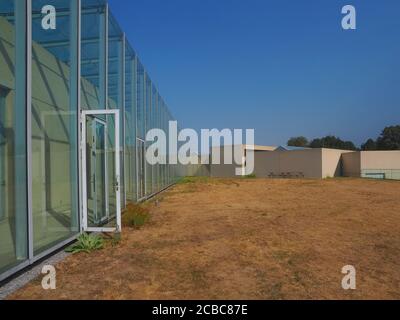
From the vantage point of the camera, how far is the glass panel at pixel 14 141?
4020 millimetres

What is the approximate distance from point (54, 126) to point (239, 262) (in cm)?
328

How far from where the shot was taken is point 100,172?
7.12m

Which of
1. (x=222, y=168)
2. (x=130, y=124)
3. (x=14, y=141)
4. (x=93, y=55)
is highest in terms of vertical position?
(x=93, y=55)

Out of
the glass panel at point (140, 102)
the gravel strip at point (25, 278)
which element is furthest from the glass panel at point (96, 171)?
the glass panel at point (140, 102)

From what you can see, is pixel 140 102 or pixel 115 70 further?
pixel 140 102

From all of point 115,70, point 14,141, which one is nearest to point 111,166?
point 115,70

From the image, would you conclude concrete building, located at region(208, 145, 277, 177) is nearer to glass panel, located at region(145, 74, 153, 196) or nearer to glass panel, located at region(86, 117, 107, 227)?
glass panel, located at region(145, 74, 153, 196)

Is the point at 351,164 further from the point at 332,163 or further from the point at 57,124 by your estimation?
the point at 57,124

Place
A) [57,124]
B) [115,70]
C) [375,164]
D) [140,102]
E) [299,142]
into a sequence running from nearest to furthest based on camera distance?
[57,124], [115,70], [140,102], [375,164], [299,142]

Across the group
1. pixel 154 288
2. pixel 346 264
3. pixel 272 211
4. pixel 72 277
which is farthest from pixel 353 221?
pixel 72 277

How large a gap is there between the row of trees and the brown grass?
201 feet

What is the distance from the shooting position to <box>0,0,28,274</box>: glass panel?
4020mm

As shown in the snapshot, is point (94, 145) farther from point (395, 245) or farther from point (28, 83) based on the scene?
point (395, 245)

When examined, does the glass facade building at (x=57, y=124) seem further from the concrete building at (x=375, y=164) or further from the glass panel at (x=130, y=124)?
the concrete building at (x=375, y=164)
